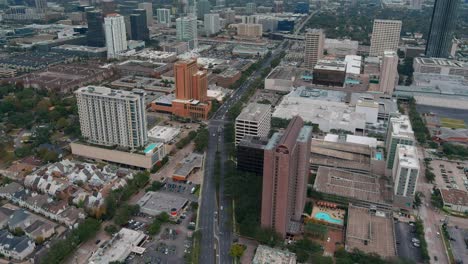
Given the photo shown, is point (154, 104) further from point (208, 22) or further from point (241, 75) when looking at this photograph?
point (208, 22)

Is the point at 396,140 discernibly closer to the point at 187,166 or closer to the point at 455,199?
the point at 455,199

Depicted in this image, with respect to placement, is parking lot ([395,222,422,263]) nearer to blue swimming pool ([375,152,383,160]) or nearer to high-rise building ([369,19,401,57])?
blue swimming pool ([375,152,383,160])

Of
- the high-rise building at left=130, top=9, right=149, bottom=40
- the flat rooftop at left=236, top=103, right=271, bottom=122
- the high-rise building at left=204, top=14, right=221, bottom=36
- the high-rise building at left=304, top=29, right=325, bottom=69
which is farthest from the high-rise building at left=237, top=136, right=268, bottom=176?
the high-rise building at left=204, top=14, right=221, bottom=36

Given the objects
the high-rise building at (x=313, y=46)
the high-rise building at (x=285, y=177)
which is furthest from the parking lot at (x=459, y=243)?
the high-rise building at (x=313, y=46)

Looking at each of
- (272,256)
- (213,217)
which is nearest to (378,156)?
(272,256)

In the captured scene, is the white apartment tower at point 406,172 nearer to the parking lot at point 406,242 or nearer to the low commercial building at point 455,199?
the parking lot at point 406,242

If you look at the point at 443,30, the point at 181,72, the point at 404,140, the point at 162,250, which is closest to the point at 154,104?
the point at 181,72
